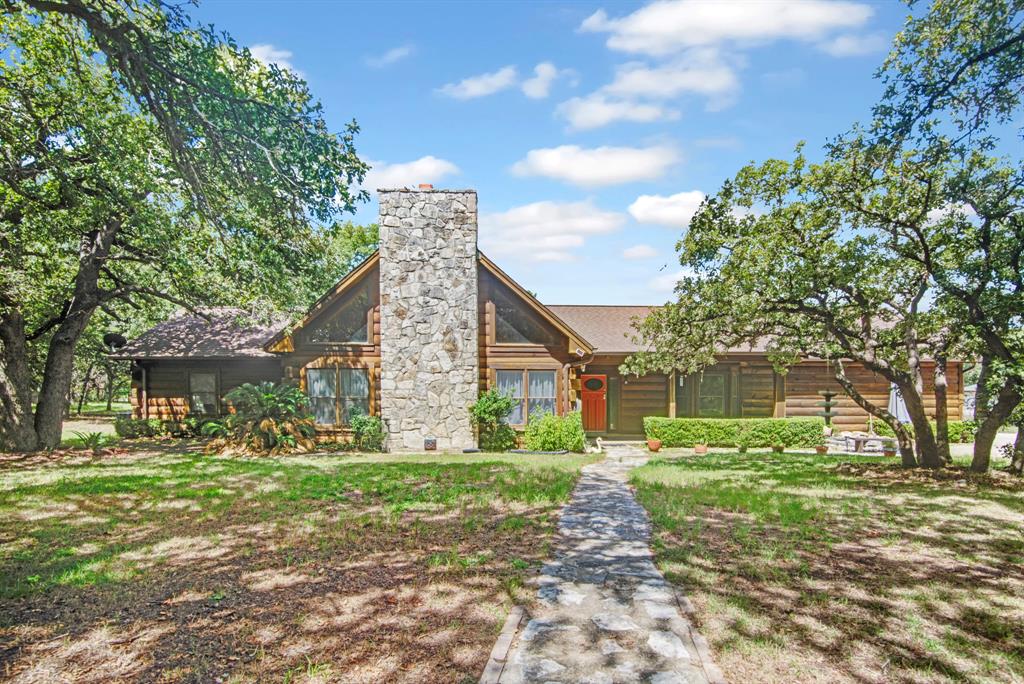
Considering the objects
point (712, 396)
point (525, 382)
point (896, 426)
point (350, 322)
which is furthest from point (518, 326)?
point (896, 426)

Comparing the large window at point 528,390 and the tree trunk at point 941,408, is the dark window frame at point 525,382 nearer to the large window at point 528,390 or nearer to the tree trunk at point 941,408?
the large window at point 528,390

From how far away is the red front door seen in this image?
70.4 ft

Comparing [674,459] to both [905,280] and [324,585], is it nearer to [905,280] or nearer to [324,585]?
[905,280]

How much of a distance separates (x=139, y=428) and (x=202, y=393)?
2388 mm

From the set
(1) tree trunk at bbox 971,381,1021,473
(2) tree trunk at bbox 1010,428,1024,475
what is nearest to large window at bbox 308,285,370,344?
(1) tree trunk at bbox 971,381,1021,473

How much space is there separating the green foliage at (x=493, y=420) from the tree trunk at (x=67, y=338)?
11.7 metres

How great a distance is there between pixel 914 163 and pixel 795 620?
9553 millimetres

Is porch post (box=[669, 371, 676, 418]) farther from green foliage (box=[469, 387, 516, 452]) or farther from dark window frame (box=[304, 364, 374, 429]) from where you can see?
dark window frame (box=[304, 364, 374, 429])

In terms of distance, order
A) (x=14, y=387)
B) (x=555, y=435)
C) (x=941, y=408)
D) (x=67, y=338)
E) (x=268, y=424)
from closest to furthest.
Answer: (x=941, y=408) < (x=14, y=387) < (x=67, y=338) < (x=268, y=424) < (x=555, y=435)

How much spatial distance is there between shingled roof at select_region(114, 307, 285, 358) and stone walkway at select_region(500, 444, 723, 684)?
15.7 metres

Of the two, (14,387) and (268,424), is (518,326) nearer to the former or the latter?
(268,424)

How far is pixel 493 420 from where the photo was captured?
17.1 metres

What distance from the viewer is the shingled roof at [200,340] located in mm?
19906

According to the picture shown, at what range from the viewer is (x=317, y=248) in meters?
10.3
